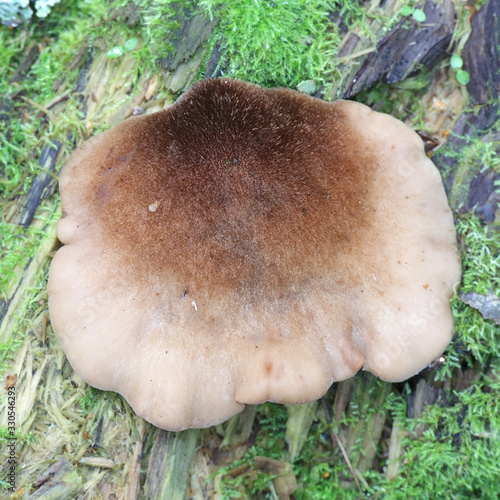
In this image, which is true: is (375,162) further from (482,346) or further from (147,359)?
(147,359)

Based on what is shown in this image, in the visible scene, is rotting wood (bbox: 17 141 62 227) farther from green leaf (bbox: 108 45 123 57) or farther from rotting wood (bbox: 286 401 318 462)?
rotting wood (bbox: 286 401 318 462)

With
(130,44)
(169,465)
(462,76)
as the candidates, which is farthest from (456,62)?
(169,465)

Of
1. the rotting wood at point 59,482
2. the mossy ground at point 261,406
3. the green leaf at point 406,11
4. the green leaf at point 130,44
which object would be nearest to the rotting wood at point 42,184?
the mossy ground at point 261,406

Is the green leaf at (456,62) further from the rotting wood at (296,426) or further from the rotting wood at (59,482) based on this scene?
the rotting wood at (59,482)

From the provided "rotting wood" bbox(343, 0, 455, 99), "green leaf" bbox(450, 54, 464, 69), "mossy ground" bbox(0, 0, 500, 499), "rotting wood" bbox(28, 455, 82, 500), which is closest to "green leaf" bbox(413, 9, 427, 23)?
"rotting wood" bbox(343, 0, 455, 99)

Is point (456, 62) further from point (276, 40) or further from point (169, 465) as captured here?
point (169, 465)
